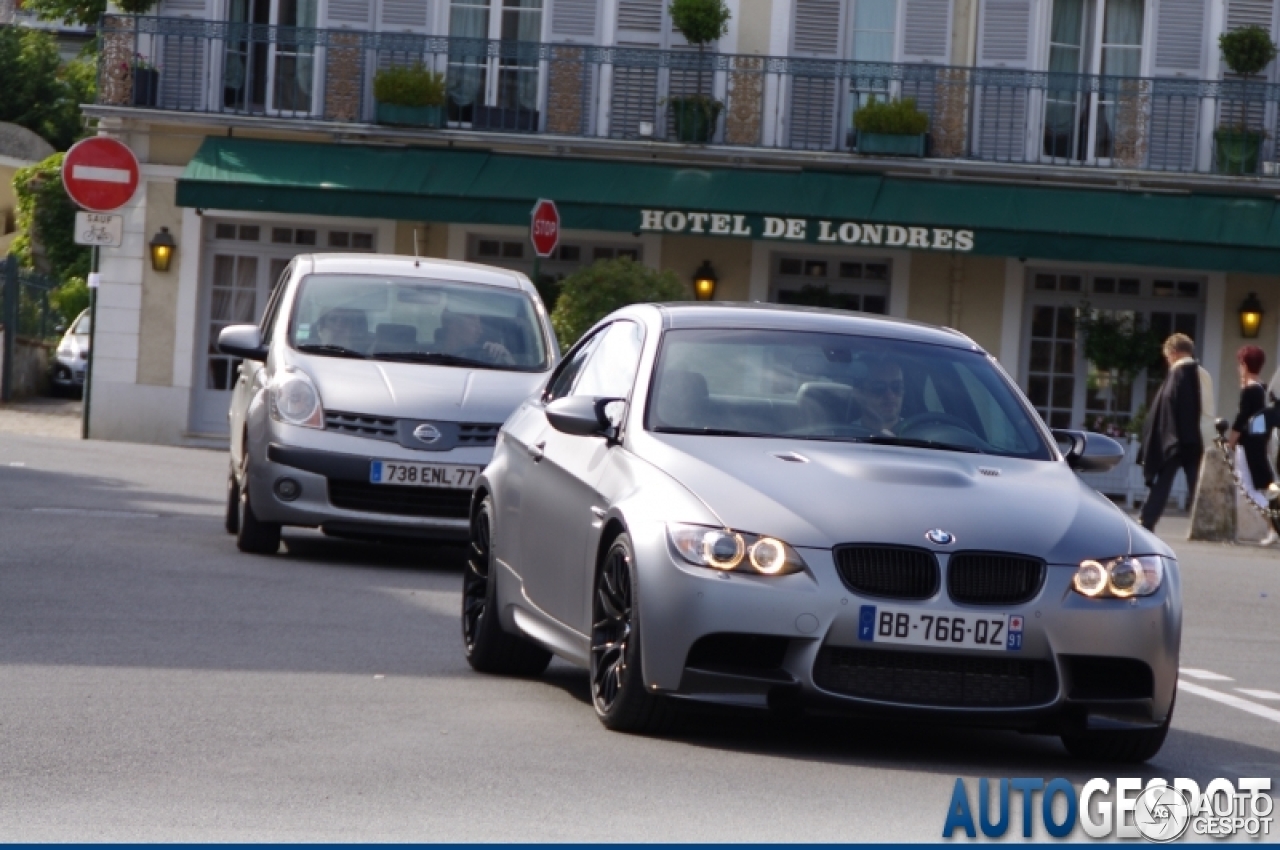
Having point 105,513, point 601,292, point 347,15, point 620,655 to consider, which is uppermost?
point 347,15

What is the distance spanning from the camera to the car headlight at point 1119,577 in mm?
7613

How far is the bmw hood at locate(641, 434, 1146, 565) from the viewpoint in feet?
24.7

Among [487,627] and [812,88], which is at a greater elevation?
[812,88]

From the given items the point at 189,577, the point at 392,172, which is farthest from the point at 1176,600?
the point at 392,172

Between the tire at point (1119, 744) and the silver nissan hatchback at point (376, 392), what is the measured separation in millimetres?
6333

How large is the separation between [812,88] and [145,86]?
8940 mm

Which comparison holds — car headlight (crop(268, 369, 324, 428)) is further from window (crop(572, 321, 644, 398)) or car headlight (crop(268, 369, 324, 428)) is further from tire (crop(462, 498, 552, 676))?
window (crop(572, 321, 644, 398))

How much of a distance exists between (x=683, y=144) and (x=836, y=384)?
23.1 metres

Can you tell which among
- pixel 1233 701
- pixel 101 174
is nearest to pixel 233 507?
pixel 1233 701

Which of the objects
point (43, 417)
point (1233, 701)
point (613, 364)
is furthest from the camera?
point (43, 417)

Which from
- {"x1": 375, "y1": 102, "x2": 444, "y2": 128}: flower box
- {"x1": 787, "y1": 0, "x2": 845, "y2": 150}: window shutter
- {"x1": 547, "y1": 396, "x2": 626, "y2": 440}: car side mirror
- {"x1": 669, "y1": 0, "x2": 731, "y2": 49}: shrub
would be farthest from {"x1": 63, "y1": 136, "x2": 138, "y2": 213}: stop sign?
{"x1": 547, "y1": 396, "x2": 626, "y2": 440}: car side mirror

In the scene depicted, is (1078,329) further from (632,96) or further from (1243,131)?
(632,96)

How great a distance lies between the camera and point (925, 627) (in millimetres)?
7398

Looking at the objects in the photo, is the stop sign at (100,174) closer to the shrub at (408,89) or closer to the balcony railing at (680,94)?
the balcony railing at (680,94)
